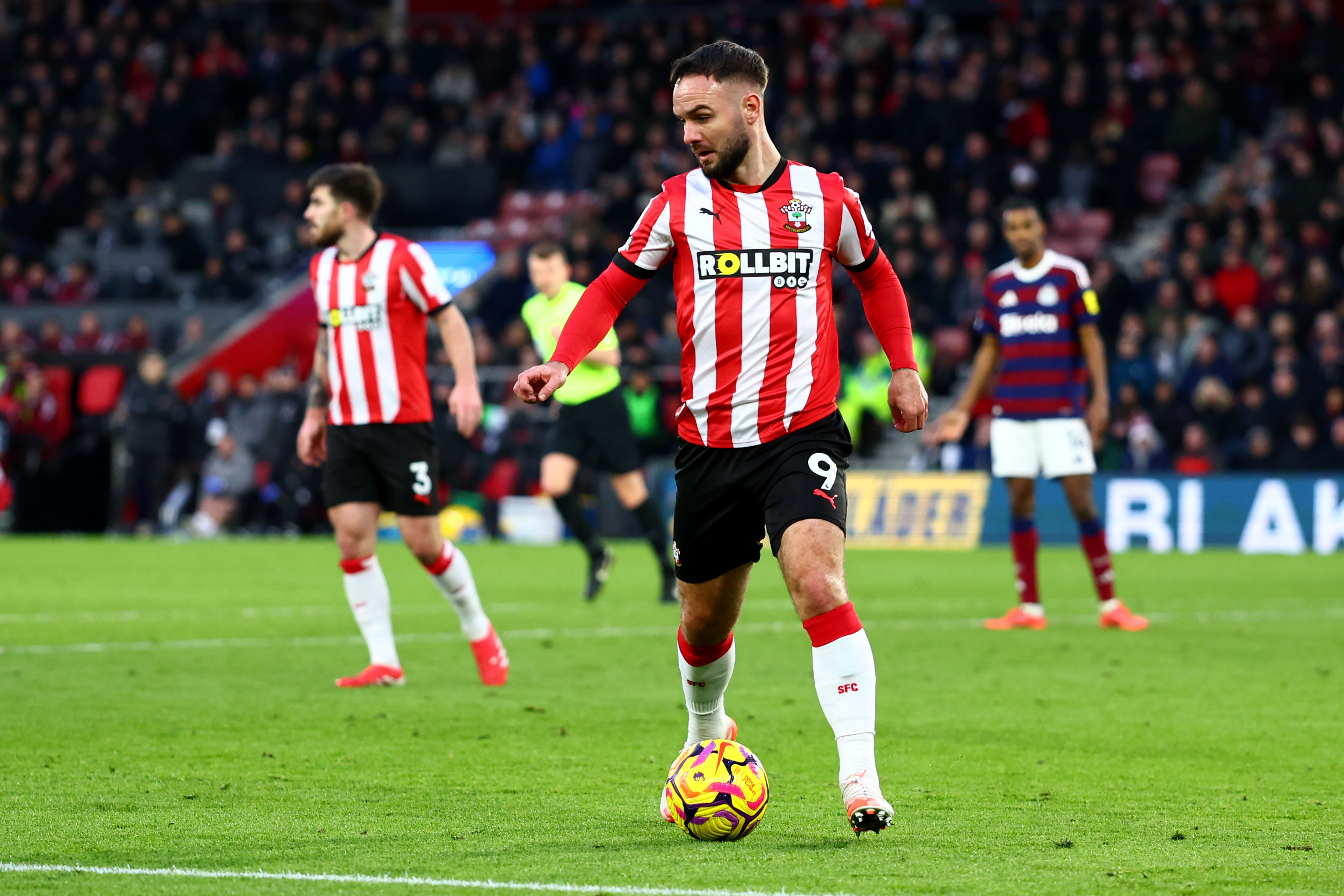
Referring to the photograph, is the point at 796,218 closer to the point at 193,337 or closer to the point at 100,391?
the point at 100,391

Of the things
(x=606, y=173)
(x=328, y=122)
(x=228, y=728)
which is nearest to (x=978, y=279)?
(x=606, y=173)

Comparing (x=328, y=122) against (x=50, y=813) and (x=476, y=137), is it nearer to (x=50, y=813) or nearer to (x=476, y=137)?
(x=476, y=137)

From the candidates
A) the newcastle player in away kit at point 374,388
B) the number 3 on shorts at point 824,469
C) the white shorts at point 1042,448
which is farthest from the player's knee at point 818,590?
the white shorts at point 1042,448

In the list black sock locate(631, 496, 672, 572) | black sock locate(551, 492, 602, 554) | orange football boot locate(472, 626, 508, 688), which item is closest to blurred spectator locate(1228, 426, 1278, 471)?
black sock locate(631, 496, 672, 572)

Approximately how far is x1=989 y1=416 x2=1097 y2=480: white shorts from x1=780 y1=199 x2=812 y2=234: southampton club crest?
19.6 feet

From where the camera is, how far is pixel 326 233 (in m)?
8.05

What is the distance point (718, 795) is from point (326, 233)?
4092 millimetres

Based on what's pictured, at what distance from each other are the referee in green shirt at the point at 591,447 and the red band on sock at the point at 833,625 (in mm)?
7457

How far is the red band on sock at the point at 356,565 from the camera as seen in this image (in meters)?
8.27

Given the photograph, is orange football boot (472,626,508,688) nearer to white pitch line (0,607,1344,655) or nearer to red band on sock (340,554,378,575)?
red band on sock (340,554,378,575)

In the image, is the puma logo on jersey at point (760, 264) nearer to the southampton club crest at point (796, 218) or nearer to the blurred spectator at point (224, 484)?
the southampton club crest at point (796, 218)

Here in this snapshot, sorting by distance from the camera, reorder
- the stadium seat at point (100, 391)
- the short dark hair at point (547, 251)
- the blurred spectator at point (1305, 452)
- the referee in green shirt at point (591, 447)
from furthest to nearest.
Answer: the stadium seat at point (100, 391), the blurred spectator at point (1305, 452), the referee in green shirt at point (591, 447), the short dark hair at point (547, 251)

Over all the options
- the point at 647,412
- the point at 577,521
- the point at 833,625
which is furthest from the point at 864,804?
the point at 647,412

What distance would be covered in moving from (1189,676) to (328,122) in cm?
2202
